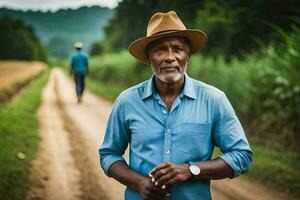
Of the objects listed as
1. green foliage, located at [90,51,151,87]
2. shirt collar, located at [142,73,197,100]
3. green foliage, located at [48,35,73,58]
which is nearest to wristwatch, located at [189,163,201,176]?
shirt collar, located at [142,73,197,100]

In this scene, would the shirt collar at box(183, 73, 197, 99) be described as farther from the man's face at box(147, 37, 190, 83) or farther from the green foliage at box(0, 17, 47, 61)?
the green foliage at box(0, 17, 47, 61)

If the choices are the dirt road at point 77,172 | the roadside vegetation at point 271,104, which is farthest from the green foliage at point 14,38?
the roadside vegetation at point 271,104

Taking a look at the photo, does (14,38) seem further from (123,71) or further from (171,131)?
(171,131)

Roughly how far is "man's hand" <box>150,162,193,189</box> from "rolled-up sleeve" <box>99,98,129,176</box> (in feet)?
1.17

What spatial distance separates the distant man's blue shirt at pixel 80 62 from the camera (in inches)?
615

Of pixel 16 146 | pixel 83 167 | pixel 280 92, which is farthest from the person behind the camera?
pixel 280 92

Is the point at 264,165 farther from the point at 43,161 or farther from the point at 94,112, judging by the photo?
the point at 94,112

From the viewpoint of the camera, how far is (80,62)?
15.6m

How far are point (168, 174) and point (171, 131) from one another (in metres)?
0.24

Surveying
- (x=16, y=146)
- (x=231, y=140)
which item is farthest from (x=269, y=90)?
(x=231, y=140)

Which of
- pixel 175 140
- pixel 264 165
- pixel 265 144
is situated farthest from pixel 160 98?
pixel 265 144

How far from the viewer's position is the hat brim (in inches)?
101

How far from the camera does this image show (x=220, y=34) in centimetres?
1597

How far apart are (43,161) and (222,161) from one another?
5.39 metres
